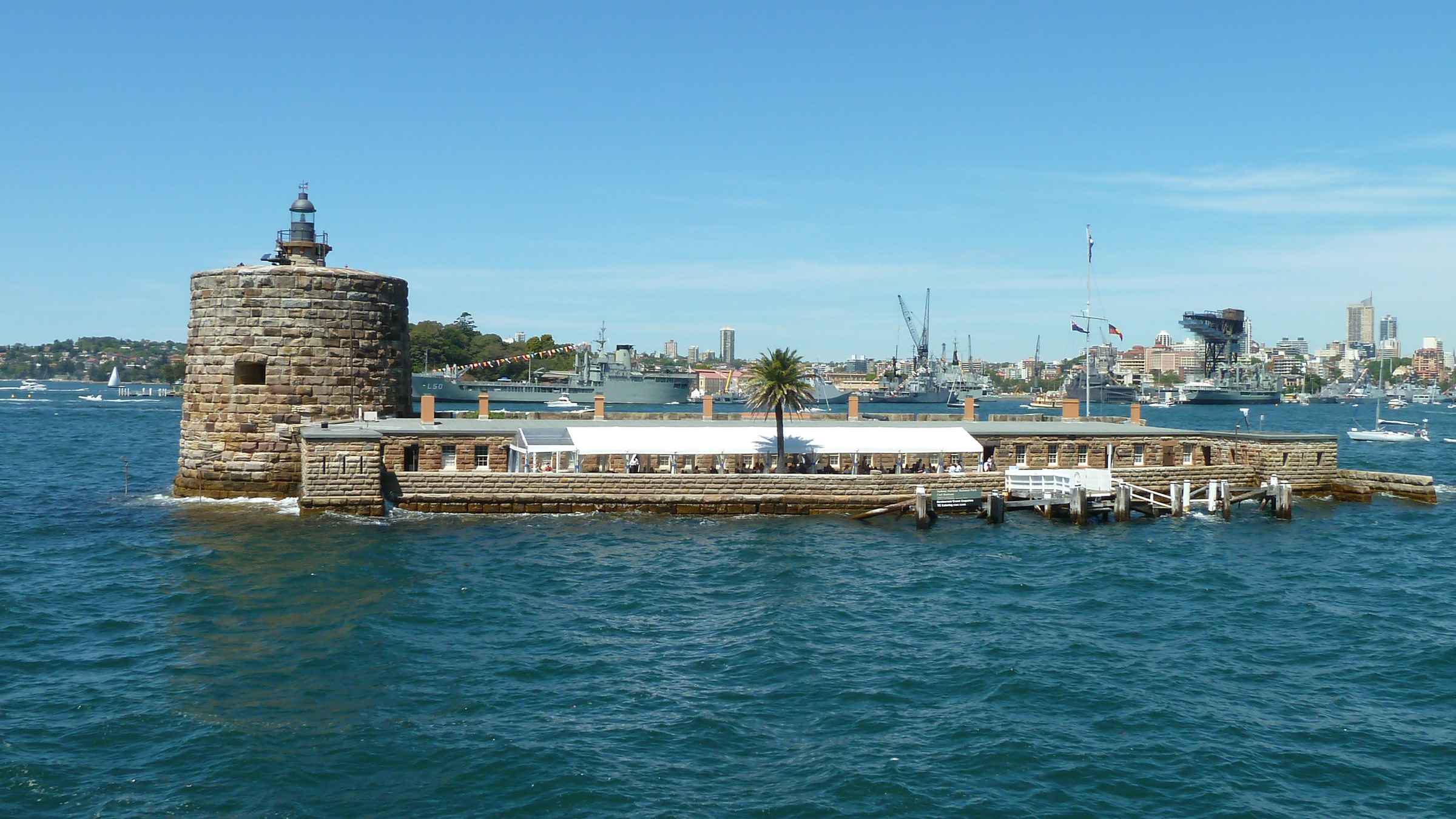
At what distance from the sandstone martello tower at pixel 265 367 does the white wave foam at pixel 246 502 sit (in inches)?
7.0

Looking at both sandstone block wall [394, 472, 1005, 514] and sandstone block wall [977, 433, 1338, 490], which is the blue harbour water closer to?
sandstone block wall [394, 472, 1005, 514]

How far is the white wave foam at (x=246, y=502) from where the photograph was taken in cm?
3766

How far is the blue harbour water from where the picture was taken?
15750 millimetres

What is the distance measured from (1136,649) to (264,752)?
671 inches

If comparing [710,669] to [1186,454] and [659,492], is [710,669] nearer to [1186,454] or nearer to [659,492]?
[659,492]

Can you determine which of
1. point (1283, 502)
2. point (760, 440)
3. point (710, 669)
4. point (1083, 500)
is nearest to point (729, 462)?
point (760, 440)

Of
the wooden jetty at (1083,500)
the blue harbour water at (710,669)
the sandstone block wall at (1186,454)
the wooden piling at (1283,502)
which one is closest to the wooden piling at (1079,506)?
the wooden jetty at (1083,500)

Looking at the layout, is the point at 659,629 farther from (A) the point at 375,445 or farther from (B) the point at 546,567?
(A) the point at 375,445

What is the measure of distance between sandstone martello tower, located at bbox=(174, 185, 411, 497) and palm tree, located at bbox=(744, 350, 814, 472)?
14585 millimetres

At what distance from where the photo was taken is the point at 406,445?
38000 millimetres

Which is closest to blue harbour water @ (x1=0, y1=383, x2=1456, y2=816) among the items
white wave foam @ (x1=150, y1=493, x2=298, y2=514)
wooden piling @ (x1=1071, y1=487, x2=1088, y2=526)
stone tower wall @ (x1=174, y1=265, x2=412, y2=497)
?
white wave foam @ (x1=150, y1=493, x2=298, y2=514)

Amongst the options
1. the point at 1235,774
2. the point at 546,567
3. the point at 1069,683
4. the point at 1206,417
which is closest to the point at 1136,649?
the point at 1069,683

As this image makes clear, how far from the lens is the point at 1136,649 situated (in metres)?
23.1

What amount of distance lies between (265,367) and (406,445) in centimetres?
639
